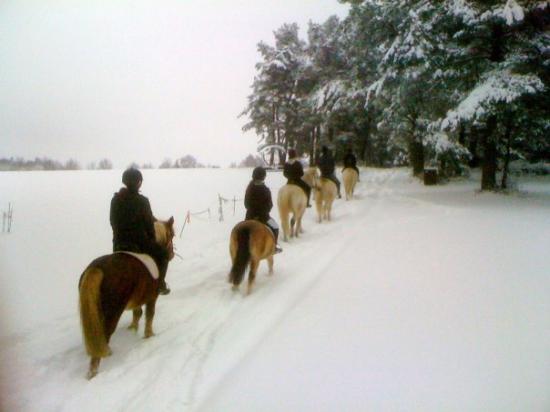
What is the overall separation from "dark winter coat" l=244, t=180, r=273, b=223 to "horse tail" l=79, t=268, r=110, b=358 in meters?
3.60

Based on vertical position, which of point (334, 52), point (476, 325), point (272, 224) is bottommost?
point (476, 325)

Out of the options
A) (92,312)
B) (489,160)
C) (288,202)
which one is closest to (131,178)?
(92,312)

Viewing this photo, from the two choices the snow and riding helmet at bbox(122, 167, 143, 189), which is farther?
the snow

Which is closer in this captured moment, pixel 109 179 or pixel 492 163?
pixel 492 163

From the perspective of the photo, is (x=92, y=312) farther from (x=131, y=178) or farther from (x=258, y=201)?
(x=258, y=201)

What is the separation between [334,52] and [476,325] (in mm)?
24564

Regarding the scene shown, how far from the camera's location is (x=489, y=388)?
3.22m

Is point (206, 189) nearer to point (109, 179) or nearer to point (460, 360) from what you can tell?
point (109, 179)

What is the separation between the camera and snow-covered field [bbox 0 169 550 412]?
11.0 feet

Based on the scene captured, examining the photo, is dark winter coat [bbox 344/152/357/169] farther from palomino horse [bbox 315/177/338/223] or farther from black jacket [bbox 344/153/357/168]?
palomino horse [bbox 315/177/338/223]

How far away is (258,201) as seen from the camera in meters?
6.99

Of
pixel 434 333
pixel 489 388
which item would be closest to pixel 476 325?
pixel 434 333

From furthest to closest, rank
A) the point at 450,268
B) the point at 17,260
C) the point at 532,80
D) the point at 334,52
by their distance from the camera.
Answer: the point at 334,52 → the point at 532,80 → the point at 17,260 → the point at 450,268

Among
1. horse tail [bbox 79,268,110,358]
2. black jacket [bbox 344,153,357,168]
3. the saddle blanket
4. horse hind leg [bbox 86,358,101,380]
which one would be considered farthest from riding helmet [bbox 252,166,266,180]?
black jacket [bbox 344,153,357,168]
